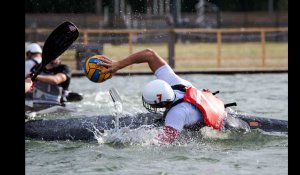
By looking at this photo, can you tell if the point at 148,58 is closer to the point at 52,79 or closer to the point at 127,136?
the point at 127,136

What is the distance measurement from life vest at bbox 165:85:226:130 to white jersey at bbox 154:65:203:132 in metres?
0.06

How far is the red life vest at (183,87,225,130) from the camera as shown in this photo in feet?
31.2

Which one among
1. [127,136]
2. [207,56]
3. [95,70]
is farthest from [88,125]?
[207,56]

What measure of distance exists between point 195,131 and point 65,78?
4.34 meters

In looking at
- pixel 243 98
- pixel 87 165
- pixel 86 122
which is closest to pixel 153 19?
pixel 243 98

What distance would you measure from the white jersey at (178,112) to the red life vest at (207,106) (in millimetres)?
63

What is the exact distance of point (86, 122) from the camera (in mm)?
10477

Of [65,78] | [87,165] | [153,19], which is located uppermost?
[153,19]

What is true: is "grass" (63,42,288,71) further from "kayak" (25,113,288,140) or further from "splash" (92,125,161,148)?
"splash" (92,125,161,148)

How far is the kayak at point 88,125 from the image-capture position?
10195 millimetres

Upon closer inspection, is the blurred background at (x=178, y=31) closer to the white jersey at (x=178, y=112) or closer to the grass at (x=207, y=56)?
the grass at (x=207, y=56)

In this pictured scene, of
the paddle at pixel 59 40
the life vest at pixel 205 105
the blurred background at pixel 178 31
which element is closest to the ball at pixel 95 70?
the life vest at pixel 205 105
